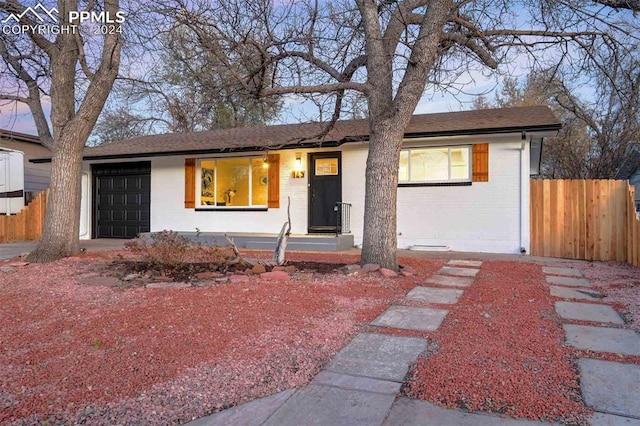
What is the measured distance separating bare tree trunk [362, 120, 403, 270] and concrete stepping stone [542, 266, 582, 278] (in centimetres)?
270

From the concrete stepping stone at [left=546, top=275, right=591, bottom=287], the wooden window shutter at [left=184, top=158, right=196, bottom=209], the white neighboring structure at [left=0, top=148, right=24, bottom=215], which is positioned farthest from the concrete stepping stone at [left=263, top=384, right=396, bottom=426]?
the white neighboring structure at [left=0, top=148, right=24, bottom=215]

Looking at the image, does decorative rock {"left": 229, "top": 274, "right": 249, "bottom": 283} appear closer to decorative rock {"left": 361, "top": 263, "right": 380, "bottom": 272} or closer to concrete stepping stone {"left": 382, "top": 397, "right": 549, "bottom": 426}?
decorative rock {"left": 361, "top": 263, "right": 380, "bottom": 272}

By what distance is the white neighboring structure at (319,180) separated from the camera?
31.4 ft

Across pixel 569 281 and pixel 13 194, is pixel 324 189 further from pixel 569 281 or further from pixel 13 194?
pixel 13 194

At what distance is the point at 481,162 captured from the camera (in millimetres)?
9680

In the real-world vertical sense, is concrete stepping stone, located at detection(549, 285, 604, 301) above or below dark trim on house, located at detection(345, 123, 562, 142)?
below

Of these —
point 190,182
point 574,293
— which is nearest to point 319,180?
point 190,182

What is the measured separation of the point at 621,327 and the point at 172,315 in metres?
4.07

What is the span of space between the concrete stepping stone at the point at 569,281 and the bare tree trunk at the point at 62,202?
802 centimetres

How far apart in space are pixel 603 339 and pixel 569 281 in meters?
3.08

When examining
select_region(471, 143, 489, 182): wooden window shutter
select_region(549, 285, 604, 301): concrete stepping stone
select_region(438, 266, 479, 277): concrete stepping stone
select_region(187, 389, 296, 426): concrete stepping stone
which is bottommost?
select_region(187, 389, 296, 426): concrete stepping stone

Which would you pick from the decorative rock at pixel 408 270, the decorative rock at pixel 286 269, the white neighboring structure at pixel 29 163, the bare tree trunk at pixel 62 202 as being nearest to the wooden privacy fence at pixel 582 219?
the decorative rock at pixel 408 270

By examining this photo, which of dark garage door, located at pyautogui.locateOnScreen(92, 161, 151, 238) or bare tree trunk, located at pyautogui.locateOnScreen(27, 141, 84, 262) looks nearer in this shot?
bare tree trunk, located at pyautogui.locateOnScreen(27, 141, 84, 262)

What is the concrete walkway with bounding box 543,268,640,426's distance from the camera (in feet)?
7.55
